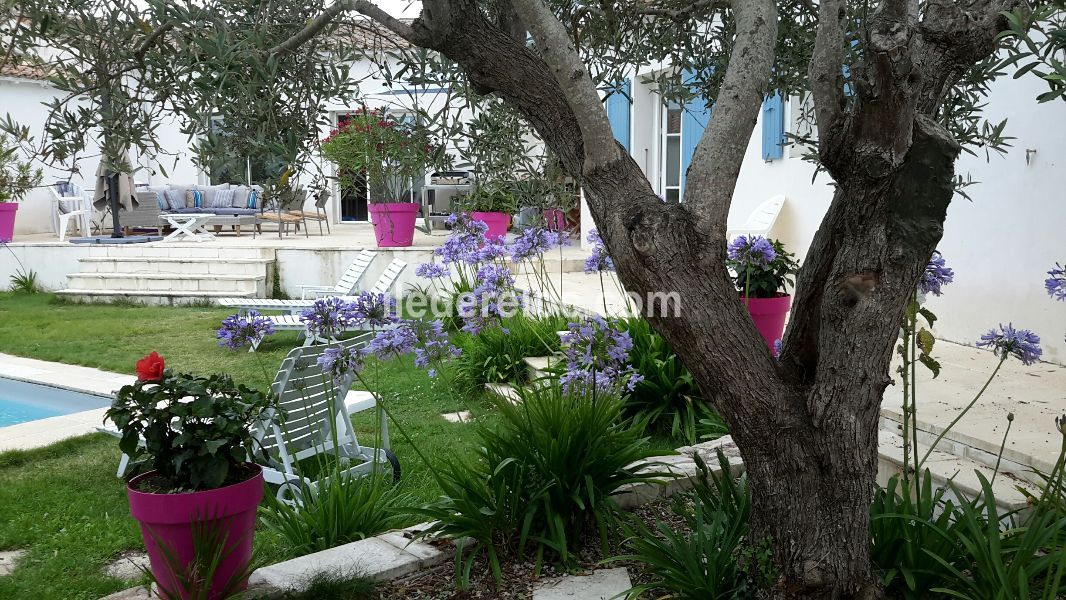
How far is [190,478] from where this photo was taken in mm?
2537

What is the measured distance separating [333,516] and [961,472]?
2372 millimetres

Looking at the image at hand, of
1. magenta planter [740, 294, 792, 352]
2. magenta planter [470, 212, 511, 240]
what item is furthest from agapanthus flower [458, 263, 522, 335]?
magenta planter [470, 212, 511, 240]

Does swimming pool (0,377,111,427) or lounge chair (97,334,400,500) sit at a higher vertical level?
lounge chair (97,334,400,500)

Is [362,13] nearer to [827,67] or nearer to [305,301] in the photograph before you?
[827,67]

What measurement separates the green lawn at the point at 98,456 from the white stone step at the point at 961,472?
1906 mm

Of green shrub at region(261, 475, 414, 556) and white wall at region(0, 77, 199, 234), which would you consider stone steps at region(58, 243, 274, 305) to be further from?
green shrub at region(261, 475, 414, 556)

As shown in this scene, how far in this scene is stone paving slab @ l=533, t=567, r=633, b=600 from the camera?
2.65m

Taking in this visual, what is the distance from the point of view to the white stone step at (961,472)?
2944 millimetres

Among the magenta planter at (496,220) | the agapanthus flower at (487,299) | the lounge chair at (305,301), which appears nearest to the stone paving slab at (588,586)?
the agapanthus flower at (487,299)

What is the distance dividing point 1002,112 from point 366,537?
479cm

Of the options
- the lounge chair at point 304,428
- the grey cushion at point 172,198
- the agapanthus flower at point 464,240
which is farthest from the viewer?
the grey cushion at point 172,198

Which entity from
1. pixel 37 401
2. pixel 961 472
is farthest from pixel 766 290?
pixel 37 401

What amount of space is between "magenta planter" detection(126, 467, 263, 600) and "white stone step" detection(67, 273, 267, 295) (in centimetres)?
880

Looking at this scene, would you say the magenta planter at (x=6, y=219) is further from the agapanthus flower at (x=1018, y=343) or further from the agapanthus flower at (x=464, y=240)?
the agapanthus flower at (x=1018, y=343)
